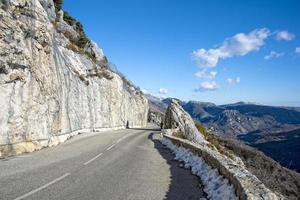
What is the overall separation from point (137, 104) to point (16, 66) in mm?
71328

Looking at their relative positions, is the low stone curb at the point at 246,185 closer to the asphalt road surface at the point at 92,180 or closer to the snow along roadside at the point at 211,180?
the snow along roadside at the point at 211,180

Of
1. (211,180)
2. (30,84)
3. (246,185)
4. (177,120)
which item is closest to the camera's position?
(246,185)

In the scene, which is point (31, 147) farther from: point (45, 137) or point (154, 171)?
point (154, 171)

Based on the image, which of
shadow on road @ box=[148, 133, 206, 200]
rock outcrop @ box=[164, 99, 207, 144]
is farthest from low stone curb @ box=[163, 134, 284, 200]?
rock outcrop @ box=[164, 99, 207, 144]

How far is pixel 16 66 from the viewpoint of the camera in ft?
66.4

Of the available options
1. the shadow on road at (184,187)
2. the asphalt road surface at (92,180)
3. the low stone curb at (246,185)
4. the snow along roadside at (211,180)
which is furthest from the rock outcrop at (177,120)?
the low stone curb at (246,185)

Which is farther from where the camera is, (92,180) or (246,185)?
(92,180)

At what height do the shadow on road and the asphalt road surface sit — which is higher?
the asphalt road surface

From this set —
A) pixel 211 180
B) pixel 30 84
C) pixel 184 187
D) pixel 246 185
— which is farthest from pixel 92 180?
pixel 30 84

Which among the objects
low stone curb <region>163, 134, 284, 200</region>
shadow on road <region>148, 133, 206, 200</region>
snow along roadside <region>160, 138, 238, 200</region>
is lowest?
shadow on road <region>148, 133, 206, 200</region>

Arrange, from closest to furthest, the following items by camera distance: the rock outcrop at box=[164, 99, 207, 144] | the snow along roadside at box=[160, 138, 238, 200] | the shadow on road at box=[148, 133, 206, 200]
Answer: the snow along roadside at box=[160, 138, 238, 200]
the shadow on road at box=[148, 133, 206, 200]
the rock outcrop at box=[164, 99, 207, 144]

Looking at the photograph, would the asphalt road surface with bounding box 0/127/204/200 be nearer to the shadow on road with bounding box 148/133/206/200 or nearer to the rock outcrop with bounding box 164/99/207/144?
the shadow on road with bounding box 148/133/206/200

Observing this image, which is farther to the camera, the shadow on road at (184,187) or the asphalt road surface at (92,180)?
the shadow on road at (184,187)

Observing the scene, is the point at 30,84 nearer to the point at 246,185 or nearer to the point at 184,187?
the point at 184,187
